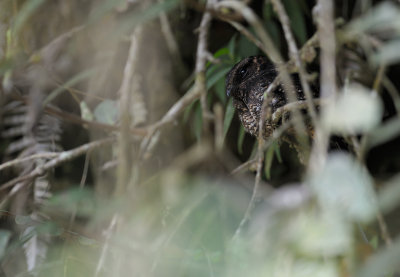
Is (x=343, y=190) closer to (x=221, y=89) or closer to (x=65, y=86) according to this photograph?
(x=65, y=86)

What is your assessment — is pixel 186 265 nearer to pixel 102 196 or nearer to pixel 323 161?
pixel 323 161

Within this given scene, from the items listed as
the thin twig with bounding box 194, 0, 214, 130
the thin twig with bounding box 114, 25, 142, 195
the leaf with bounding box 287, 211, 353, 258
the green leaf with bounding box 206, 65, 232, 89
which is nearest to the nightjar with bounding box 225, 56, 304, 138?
the green leaf with bounding box 206, 65, 232, 89

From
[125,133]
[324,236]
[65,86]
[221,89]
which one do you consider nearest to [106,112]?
[65,86]

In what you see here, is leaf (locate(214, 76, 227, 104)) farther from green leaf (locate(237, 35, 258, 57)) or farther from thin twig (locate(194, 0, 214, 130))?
thin twig (locate(194, 0, 214, 130))

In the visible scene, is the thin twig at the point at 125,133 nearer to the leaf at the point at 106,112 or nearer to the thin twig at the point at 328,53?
the leaf at the point at 106,112

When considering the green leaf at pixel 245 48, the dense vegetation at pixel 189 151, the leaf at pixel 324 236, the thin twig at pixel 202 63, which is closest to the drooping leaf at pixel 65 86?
the dense vegetation at pixel 189 151

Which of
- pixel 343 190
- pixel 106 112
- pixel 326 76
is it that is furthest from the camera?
pixel 106 112

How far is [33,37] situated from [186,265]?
59.3 inches

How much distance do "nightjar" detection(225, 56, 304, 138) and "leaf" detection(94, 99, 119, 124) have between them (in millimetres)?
463

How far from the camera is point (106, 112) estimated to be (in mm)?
1602

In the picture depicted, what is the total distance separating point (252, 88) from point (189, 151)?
0.46m

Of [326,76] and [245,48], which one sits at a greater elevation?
[326,76]

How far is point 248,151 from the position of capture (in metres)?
2.39

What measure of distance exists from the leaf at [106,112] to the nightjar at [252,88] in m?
0.46
